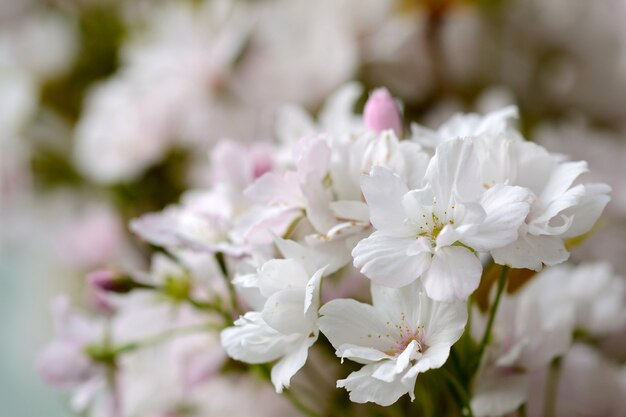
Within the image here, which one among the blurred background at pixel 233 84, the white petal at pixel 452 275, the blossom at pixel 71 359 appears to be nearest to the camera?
the white petal at pixel 452 275

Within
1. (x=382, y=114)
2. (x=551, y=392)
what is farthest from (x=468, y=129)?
(x=551, y=392)

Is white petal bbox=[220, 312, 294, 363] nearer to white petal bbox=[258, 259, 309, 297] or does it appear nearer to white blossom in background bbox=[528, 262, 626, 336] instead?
white petal bbox=[258, 259, 309, 297]

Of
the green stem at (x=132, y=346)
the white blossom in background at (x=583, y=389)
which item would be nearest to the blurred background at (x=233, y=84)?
the white blossom in background at (x=583, y=389)

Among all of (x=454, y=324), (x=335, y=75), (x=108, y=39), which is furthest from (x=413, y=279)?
(x=108, y=39)

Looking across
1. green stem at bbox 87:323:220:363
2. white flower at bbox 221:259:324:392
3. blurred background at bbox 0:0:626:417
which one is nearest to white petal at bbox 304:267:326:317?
white flower at bbox 221:259:324:392

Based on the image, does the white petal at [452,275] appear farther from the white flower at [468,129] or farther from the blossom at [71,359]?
the blossom at [71,359]

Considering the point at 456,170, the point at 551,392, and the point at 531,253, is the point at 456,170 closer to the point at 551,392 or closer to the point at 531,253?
the point at 531,253

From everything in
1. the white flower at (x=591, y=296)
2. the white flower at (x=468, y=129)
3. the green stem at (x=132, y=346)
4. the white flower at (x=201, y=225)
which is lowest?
the white flower at (x=591, y=296)
